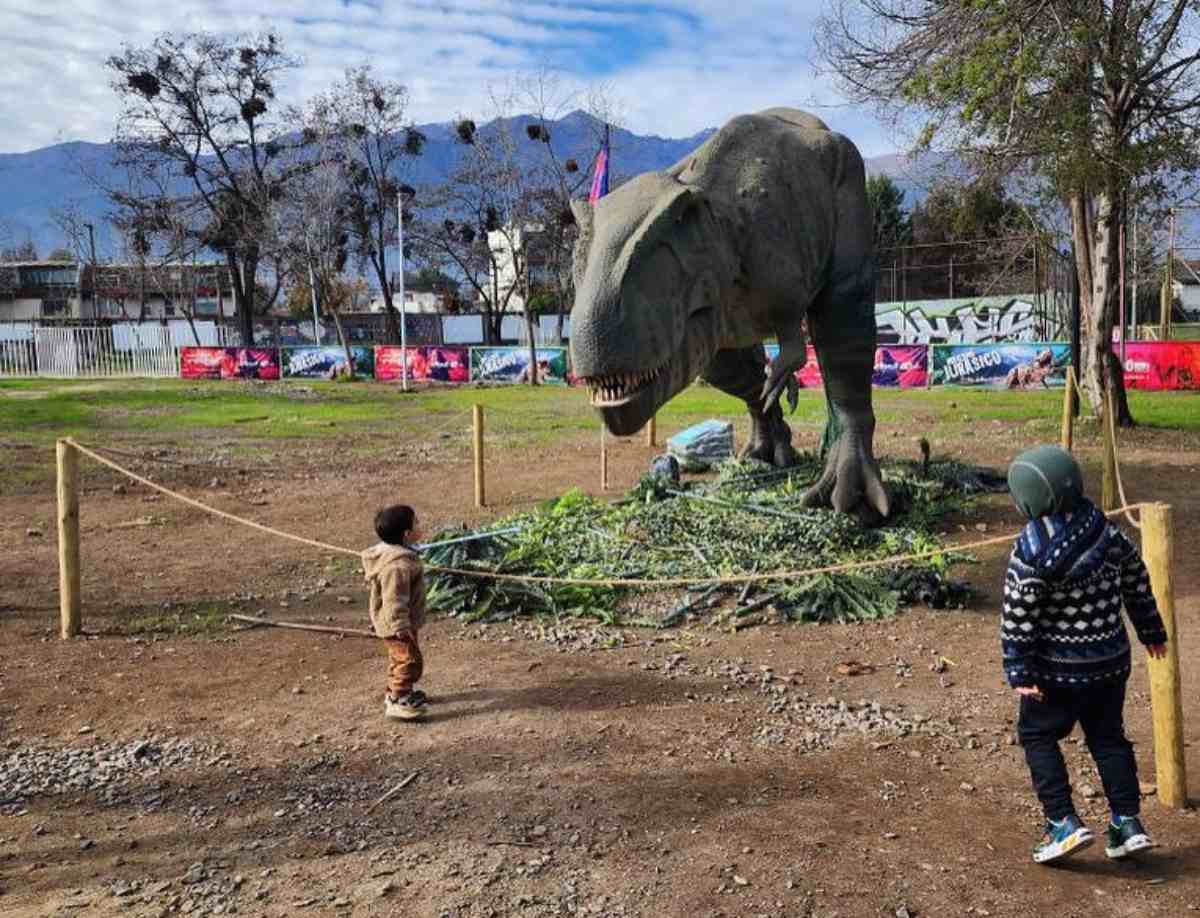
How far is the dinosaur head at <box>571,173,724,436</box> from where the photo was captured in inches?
204

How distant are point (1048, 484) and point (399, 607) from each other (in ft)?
9.83

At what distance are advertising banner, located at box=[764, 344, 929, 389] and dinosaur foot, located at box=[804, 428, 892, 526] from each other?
1682 centimetres

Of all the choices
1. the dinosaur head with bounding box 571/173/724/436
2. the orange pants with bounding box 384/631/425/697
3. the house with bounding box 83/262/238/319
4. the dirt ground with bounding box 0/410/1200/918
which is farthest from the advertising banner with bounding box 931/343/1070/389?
the house with bounding box 83/262/238/319

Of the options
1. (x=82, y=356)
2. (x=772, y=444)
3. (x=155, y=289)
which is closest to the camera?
(x=772, y=444)

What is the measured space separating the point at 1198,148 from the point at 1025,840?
523 inches

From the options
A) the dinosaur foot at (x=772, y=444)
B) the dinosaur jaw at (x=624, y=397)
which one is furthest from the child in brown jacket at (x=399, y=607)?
the dinosaur foot at (x=772, y=444)

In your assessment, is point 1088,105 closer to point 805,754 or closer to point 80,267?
point 805,754

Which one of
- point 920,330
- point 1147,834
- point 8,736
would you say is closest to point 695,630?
point 1147,834

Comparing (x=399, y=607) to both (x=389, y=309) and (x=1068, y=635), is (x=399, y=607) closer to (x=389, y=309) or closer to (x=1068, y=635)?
(x=1068, y=635)

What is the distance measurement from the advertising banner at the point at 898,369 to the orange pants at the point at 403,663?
2053 cm

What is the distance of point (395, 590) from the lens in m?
4.99

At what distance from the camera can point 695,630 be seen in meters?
6.26

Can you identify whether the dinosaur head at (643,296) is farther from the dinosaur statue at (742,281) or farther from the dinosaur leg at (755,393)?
the dinosaur leg at (755,393)

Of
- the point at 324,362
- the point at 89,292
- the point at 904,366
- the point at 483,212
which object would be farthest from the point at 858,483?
the point at 89,292
